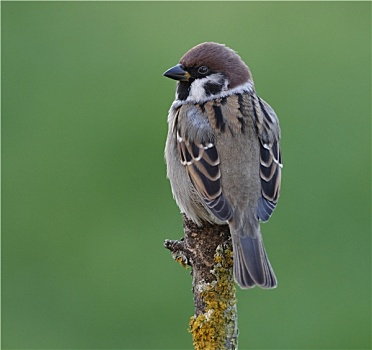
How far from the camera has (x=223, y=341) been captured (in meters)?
5.78

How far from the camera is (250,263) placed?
241 inches

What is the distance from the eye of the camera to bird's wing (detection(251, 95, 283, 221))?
659 centimetres

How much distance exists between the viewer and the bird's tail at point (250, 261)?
6.04m

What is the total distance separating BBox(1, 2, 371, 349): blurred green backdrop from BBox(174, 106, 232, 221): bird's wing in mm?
2757

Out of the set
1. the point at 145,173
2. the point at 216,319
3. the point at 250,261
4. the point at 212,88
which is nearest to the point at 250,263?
the point at 250,261

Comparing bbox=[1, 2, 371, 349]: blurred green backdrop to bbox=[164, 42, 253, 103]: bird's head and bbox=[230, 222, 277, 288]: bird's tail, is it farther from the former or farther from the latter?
bbox=[230, 222, 277, 288]: bird's tail

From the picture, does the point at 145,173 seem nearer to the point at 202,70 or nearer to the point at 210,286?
the point at 202,70

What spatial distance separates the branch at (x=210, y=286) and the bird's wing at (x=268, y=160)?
0.42 meters

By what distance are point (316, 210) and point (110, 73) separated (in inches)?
124

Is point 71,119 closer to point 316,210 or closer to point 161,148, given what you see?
point 161,148

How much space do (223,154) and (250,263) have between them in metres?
0.77

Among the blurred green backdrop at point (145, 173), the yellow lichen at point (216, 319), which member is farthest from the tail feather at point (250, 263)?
the blurred green backdrop at point (145, 173)

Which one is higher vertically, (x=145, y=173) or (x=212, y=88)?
(x=145, y=173)

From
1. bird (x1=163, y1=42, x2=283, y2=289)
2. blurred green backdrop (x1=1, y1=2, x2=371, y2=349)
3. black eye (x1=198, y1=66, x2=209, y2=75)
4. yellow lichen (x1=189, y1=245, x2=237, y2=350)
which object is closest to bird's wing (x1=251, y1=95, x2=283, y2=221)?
bird (x1=163, y1=42, x2=283, y2=289)
